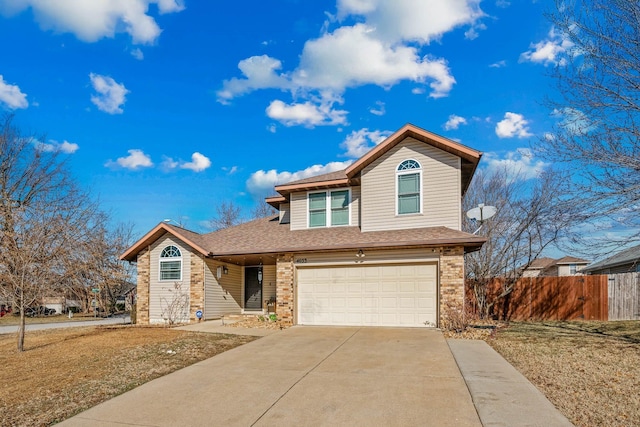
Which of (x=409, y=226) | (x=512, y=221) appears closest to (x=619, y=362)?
(x=409, y=226)

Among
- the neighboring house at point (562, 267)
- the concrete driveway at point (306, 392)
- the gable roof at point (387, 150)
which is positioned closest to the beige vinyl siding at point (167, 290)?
the gable roof at point (387, 150)

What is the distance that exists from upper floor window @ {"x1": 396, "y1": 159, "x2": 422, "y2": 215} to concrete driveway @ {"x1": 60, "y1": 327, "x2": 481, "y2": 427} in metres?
5.40

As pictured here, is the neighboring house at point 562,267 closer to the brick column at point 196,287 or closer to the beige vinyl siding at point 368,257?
the beige vinyl siding at point 368,257

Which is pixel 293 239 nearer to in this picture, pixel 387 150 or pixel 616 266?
pixel 387 150

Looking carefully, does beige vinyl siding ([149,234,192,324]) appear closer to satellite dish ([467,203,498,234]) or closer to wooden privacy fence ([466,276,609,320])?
satellite dish ([467,203,498,234])

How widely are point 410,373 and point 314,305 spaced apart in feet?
22.8

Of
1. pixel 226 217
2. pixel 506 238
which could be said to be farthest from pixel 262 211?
pixel 506 238

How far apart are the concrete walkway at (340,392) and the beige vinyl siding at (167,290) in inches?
288

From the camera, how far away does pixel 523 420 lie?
4.45m

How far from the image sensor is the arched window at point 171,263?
15.4 metres

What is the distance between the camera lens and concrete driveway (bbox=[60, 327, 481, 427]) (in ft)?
15.4

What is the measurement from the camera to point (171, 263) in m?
15.6

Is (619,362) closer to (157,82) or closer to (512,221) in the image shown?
(512,221)

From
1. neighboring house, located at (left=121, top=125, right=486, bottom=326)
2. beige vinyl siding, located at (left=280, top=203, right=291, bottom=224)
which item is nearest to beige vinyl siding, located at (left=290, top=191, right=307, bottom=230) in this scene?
neighboring house, located at (left=121, top=125, right=486, bottom=326)
